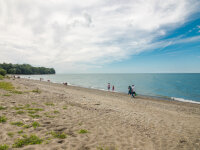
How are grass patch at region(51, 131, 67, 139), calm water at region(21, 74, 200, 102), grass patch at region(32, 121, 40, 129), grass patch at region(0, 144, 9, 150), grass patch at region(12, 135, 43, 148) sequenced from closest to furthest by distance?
grass patch at region(0, 144, 9, 150)
grass patch at region(12, 135, 43, 148)
grass patch at region(51, 131, 67, 139)
grass patch at region(32, 121, 40, 129)
calm water at region(21, 74, 200, 102)

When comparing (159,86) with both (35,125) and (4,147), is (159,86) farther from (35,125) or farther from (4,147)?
(4,147)

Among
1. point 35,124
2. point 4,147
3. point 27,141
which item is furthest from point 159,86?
point 4,147

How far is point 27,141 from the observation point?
5391 millimetres

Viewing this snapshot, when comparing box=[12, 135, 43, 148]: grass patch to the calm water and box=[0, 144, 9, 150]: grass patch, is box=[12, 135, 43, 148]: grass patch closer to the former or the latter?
box=[0, 144, 9, 150]: grass patch

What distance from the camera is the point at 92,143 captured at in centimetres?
598

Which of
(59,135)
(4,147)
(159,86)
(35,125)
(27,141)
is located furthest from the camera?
(159,86)

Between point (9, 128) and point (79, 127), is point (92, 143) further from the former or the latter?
point (9, 128)

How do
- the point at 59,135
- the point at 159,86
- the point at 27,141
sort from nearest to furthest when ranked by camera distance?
the point at 27,141, the point at 59,135, the point at 159,86

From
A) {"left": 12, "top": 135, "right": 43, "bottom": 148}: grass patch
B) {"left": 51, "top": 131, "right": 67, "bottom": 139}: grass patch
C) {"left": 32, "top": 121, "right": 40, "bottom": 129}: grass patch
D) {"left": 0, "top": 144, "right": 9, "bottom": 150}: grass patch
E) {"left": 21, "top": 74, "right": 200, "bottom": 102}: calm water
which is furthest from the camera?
{"left": 21, "top": 74, "right": 200, "bottom": 102}: calm water

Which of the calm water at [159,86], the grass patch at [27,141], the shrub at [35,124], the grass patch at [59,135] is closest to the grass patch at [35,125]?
the shrub at [35,124]

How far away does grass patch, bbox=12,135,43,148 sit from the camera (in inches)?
200

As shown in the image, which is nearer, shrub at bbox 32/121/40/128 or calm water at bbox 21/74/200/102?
shrub at bbox 32/121/40/128

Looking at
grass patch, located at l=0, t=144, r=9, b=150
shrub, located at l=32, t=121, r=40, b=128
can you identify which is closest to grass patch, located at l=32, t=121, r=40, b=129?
shrub, located at l=32, t=121, r=40, b=128

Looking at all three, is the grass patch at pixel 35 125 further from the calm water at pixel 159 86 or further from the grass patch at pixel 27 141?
the calm water at pixel 159 86
